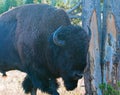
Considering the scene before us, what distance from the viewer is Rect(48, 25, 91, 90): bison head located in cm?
611

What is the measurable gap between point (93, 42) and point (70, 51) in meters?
1.30

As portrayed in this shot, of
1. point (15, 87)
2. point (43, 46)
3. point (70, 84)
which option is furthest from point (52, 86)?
point (15, 87)

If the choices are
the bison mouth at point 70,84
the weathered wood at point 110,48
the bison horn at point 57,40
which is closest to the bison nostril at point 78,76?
the bison mouth at point 70,84

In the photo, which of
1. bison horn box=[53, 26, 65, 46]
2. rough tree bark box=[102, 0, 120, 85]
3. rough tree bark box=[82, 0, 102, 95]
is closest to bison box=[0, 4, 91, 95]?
bison horn box=[53, 26, 65, 46]

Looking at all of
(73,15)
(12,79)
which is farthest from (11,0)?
(73,15)

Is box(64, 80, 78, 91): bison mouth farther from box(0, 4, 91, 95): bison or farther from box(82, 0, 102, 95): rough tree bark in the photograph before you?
box(82, 0, 102, 95): rough tree bark

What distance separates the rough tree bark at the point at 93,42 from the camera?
7.42 m

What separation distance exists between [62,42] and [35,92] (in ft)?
7.03

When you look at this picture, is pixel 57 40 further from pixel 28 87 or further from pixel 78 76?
pixel 28 87

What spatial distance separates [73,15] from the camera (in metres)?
8.27

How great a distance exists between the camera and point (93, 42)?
746 cm

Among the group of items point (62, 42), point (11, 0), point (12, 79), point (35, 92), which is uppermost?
point (62, 42)

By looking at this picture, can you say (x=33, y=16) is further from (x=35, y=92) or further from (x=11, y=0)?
(x=11, y=0)

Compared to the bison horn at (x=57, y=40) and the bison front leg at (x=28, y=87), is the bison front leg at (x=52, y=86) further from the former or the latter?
the bison horn at (x=57, y=40)
